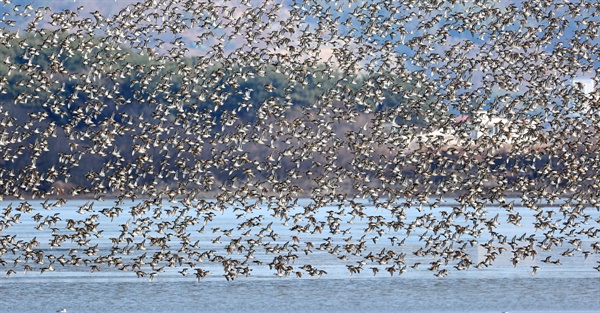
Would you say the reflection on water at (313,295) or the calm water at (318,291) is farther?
the calm water at (318,291)

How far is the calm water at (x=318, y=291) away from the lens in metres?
29.6

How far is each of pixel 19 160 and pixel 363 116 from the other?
2551 centimetres

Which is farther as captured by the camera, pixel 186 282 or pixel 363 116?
pixel 363 116

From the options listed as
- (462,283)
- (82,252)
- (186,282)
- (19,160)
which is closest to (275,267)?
(186,282)

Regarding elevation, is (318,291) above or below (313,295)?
above

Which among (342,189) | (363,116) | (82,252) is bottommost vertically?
(82,252)

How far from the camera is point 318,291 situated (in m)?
32.3

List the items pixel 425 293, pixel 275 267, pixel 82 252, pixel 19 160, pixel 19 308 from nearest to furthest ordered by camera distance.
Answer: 1. pixel 19 308
2. pixel 425 293
3. pixel 275 267
4. pixel 82 252
5. pixel 19 160

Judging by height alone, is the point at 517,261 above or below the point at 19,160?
below

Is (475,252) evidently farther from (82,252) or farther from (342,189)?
(342,189)

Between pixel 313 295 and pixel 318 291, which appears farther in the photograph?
pixel 318 291

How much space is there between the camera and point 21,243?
42.1 meters

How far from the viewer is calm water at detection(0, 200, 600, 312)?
29594mm

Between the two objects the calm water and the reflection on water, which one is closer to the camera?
the reflection on water
